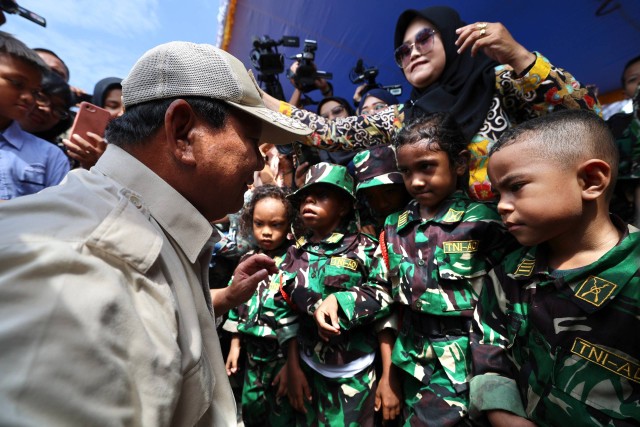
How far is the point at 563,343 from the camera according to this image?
1.12 m

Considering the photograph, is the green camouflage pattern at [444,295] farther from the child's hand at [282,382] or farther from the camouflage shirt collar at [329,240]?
the child's hand at [282,382]

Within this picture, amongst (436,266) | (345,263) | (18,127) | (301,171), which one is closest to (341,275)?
(345,263)

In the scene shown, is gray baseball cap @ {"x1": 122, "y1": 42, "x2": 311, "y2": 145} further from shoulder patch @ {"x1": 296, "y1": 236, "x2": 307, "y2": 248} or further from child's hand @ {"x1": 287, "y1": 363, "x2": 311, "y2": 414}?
child's hand @ {"x1": 287, "y1": 363, "x2": 311, "y2": 414}

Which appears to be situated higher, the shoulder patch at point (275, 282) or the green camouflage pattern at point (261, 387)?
the shoulder patch at point (275, 282)

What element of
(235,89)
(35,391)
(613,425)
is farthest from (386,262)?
(35,391)

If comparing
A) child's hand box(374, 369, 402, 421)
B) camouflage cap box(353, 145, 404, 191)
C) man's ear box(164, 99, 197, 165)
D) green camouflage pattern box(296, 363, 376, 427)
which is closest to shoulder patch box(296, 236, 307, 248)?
camouflage cap box(353, 145, 404, 191)

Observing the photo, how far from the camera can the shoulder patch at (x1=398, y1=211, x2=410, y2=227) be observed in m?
1.91

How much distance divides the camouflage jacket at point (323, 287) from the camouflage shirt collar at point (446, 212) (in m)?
0.36

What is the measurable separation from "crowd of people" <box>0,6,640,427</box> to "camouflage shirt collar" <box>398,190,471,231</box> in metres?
0.01

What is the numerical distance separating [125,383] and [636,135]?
217cm

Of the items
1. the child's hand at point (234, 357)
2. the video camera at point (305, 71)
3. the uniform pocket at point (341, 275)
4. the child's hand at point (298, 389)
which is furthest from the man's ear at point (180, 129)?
the video camera at point (305, 71)

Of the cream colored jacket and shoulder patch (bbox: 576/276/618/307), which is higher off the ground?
shoulder patch (bbox: 576/276/618/307)

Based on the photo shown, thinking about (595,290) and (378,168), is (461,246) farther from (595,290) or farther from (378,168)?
(378,168)

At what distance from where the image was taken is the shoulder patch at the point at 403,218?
1.91 metres
